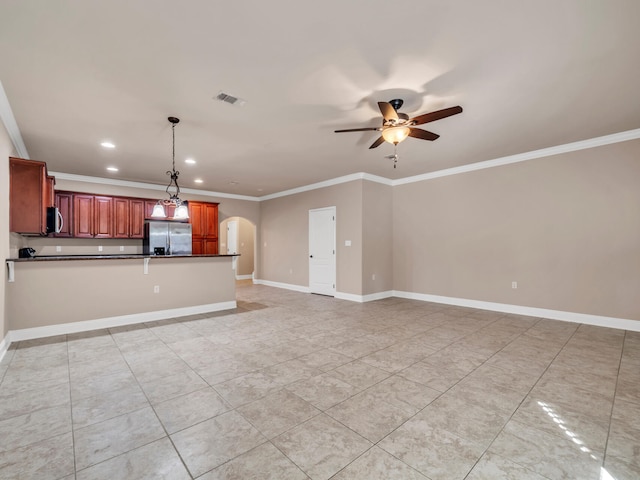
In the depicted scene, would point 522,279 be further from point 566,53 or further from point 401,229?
point 566,53

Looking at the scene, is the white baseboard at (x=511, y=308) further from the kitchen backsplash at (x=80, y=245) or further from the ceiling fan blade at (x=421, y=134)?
the kitchen backsplash at (x=80, y=245)

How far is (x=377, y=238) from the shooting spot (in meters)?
6.54

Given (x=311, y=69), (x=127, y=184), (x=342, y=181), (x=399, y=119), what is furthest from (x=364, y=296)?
(x=127, y=184)

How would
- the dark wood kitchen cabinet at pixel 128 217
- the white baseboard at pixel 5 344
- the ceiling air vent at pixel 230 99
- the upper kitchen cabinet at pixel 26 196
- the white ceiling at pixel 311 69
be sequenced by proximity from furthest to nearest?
1. the dark wood kitchen cabinet at pixel 128 217
2. the upper kitchen cabinet at pixel 26 196
3. the white baseboard at pixel 5 344
4. the ceiling air vent at pixel 230 99
5. the white ceiling at pixel 311 69

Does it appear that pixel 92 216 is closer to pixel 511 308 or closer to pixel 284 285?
pixel 284 285

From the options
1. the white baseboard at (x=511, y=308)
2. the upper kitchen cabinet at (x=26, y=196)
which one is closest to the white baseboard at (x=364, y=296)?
the white baseboard at (x=511, y=308)

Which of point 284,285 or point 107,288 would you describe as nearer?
point 107,288

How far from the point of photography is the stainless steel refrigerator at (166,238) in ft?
21.9

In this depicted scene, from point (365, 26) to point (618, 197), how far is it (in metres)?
4.49

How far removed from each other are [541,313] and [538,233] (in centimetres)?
130

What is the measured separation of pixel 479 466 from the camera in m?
1.64

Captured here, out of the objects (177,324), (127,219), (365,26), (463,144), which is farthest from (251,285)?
(365,26)

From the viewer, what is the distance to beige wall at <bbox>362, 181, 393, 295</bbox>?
6281mm

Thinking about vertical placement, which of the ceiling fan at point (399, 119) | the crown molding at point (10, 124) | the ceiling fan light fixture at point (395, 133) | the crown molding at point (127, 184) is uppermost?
the crown molding at point (10, 124)
